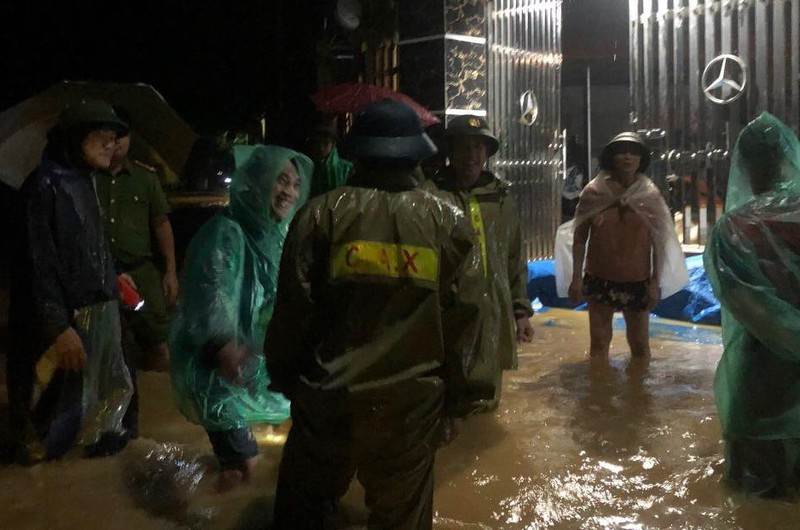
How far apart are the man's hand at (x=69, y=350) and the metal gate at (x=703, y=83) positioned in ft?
20.1

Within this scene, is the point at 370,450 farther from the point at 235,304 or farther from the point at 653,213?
Result: the point at 653,213

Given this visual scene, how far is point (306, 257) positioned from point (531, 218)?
22.2 ft

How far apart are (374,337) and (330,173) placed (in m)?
3.77

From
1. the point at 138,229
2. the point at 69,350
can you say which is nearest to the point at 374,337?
the point at 69,350

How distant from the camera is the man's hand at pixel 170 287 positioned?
17.5 ft

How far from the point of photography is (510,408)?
5.06 meters

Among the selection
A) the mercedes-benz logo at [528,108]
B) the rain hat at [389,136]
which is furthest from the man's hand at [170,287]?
the mercedes-benz logo at [528,108]

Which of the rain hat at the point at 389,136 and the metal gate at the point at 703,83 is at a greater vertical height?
the metal gate at the point at 703,83

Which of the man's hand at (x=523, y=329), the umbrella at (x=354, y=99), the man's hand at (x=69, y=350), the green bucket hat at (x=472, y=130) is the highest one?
the umbrella at (x=354, y=99)

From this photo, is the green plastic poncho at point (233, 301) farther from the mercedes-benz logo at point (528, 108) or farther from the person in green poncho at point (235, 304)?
the mercedes-benz logo at point (528, 108)

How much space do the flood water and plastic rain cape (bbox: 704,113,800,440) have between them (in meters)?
0.41

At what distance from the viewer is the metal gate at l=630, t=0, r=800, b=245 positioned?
7398 millimetres

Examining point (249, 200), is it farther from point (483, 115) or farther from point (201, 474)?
point (483, 115)

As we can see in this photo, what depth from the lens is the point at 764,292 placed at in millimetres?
3203
